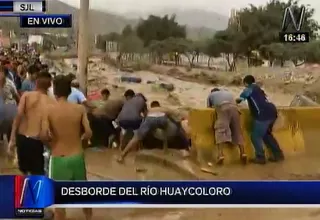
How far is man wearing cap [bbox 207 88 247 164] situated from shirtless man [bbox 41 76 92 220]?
2.81 ft

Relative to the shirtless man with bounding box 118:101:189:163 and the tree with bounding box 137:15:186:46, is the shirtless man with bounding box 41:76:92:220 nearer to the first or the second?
the shirtless man with bounding box 118:101:189:163

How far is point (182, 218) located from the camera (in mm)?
4145

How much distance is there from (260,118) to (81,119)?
3.96 feet

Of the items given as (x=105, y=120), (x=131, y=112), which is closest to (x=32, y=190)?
(x=105, y=120)

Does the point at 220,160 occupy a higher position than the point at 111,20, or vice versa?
the point at 111,20

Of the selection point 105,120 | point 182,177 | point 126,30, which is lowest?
point 182,177

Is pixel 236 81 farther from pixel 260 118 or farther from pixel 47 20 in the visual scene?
pixel 47 20

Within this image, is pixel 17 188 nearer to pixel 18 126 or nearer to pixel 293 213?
pixel 18 126

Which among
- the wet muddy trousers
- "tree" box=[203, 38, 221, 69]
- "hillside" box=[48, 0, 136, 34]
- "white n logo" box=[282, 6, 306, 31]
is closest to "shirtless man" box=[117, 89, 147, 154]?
"hillside" box=[48, 0, 136, 34]

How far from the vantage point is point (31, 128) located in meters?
4.11

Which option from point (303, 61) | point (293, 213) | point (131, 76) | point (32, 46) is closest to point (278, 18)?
point (303, 61)

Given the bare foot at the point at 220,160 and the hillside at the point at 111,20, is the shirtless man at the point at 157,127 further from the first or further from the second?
the hillside at the point at 111,20

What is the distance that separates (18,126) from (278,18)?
6.13ft

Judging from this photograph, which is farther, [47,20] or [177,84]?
[177,84]
